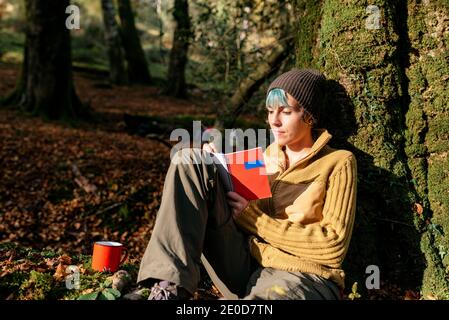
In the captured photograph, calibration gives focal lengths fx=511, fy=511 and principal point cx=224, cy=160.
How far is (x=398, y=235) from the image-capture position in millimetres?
3742

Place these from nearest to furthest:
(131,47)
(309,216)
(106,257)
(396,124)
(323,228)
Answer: (323,228), (309,216), (106,257), (396,124), (131,47)

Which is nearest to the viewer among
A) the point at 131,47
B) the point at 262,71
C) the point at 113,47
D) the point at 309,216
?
the point at 309,216

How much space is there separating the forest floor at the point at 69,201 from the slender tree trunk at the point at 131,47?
976 cm

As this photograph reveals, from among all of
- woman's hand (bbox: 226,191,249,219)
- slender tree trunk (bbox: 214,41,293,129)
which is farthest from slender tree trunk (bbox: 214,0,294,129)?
woman's hand (bbox: 226,191,249,219)

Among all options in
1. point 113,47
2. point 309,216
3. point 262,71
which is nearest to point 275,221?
point 309,216

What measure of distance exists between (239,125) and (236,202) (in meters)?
8.55

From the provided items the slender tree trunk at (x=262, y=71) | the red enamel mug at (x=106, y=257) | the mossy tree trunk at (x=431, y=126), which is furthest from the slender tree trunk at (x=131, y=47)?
the mossy tree trunk at (x=431, y=126)

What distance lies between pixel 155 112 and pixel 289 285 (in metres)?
11.4

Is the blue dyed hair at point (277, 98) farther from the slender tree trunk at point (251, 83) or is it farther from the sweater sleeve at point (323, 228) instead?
the slender tree trunk at point (251, 83)

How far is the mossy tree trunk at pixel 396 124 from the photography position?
362 centimetres

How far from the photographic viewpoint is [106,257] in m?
3.54

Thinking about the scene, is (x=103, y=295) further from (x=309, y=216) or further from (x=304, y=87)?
(x=304, y=87)

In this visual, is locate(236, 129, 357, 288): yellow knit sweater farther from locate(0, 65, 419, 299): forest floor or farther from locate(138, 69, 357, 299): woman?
locate(0, 65, 419, 299): forest floor
